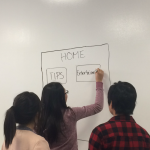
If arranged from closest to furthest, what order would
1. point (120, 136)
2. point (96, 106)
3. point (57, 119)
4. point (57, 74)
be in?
point (120, 136), point (57, 119), point (96, 106), point (57, 74)

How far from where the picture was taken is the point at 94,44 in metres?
1.07

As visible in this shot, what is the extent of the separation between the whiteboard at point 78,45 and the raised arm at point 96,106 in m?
0.05

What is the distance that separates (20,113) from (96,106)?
18.2 inches

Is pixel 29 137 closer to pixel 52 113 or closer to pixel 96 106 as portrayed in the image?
pixel 52 113

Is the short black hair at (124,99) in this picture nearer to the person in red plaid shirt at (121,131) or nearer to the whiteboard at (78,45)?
the person in red plaid shirt at (121,131)

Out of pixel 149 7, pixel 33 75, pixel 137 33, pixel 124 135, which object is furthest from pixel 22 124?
pixel 149 7

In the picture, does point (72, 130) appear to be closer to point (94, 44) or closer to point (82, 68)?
point (82, 68)

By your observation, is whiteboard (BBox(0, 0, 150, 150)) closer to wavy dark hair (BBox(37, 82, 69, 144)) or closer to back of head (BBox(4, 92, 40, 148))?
wavy dark hair (BBox(37, 82, 69, 144))

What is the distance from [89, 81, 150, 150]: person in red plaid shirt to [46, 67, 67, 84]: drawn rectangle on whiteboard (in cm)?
53

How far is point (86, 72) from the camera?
3.57 ft

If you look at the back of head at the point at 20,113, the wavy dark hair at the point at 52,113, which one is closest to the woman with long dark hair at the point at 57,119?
the wavy dark hair at the point at 52,113

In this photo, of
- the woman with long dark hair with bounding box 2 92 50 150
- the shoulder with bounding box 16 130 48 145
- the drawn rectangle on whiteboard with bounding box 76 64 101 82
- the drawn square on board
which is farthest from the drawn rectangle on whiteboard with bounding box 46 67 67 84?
the shoulder with bounding box 16 130 48 145

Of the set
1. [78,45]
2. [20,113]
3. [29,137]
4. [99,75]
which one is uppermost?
[78,45]

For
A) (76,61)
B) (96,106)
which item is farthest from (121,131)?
(76,61)
